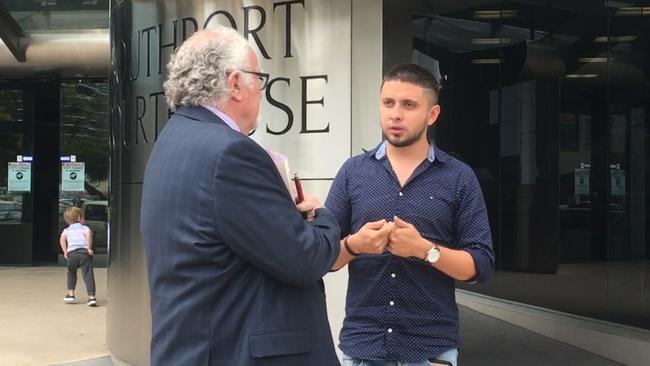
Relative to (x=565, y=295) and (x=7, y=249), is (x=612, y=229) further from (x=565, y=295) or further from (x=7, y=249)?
(x=7, y=249)

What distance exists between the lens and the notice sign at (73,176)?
16.9 m

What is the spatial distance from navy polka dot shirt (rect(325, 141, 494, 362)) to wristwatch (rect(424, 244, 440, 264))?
131 millimetres

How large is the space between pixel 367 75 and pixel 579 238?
5.60 m

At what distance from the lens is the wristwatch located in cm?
216

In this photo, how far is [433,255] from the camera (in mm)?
2166

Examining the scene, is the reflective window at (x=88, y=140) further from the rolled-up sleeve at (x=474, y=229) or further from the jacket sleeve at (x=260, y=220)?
the jacket sleeve at (x=260, y=220)

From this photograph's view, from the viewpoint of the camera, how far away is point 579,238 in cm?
935

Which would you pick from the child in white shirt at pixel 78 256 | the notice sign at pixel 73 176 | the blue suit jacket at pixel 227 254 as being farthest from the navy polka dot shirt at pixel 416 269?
the notice sign at pixel 73 176

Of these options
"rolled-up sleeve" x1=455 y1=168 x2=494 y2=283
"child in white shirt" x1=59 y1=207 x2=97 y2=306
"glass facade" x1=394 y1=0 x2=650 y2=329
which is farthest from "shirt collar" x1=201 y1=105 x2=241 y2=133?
"child in white shirt" x1=59 y1=207 x2=97 y2=306

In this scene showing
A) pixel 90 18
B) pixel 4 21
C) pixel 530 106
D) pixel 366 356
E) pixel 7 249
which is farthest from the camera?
pixel 7 249

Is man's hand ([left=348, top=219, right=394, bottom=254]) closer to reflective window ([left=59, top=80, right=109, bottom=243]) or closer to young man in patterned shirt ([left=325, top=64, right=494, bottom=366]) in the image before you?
young man in patterned shirt ([left=325, top=64, right=494, bottom=366])

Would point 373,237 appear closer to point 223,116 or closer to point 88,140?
point 223,116

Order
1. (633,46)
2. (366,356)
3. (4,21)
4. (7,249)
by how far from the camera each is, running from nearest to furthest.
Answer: (366,356) < (633,46) < (4,21) < (7,249)

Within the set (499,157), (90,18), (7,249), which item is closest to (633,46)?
(499,157)
